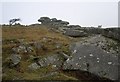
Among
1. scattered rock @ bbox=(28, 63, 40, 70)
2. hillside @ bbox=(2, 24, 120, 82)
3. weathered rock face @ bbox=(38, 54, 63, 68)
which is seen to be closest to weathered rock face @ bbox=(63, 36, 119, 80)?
hillside @ bbox=(2, 24, 120, 82)

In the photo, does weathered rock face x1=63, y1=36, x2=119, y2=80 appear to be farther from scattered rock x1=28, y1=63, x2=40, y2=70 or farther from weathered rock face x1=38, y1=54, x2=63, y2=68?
scattered rock x1=28, y1=63, x2=40, y2=70

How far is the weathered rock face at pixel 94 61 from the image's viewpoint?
16.8m

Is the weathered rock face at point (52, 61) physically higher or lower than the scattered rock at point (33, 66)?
higher

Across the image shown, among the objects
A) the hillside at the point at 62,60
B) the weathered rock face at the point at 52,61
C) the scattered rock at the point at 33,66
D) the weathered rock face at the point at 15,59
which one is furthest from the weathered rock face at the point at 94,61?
the weathered rock face at the point at 15,59

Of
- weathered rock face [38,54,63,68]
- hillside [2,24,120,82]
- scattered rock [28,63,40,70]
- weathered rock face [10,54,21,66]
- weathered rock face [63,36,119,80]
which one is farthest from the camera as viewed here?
weathered rock face [38,54,63,68]

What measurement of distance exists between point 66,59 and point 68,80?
308cm

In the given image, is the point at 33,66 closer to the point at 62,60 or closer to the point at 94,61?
the point at 62,60

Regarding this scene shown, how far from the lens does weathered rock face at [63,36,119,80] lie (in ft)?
55.2

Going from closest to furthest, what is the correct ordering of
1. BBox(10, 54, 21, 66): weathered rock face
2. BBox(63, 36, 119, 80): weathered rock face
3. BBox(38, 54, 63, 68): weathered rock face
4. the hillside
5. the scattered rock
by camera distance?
1. the hillside
2. BBox(63, 36, 119, 80): weathered rock face
3. the scattered rock
4. BBox(10, 54, 21, 66): weathered rock face
5. BBox(38, 54, 63, 68): weathered rock face

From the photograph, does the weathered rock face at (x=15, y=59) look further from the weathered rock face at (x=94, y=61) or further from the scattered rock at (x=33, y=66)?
the weathered rock face at (x=94, y=61)

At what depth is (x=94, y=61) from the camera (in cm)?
1764

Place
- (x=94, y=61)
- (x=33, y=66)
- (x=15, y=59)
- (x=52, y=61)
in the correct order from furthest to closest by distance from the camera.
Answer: (x=52, y=61) < (x=15, y=59) < (x=33, y=66) < (x=94, y=61)

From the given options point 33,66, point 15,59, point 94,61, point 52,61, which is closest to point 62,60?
point 52,61

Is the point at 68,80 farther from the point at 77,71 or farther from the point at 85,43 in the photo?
the point at 85,43
